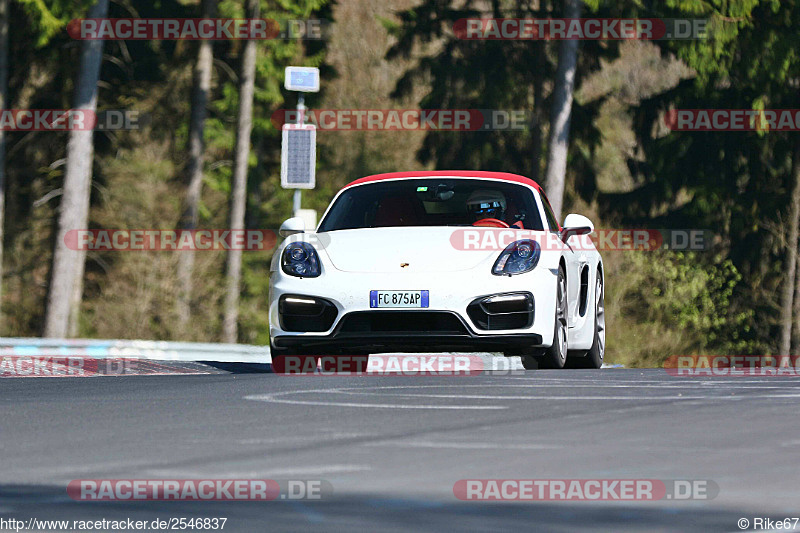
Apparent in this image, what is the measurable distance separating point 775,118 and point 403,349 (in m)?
26.6

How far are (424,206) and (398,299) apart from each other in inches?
53.8

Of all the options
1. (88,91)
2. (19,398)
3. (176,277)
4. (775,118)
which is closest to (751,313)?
(775,118)

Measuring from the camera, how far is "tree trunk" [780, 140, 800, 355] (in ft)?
120

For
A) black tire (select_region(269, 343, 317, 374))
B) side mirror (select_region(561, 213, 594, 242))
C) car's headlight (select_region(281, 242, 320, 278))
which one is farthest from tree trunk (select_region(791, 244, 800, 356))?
car's headlight (select_region(281, 242, 320, 278))

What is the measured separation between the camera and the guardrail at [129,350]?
1340 cm

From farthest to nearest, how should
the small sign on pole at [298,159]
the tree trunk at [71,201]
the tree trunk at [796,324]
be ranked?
1. the tree trunk at [796,324]
2. the tree trunk at [71,201]
3. the small sign on pole at [298,159]

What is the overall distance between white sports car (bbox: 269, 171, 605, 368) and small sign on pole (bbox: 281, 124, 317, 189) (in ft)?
19.3

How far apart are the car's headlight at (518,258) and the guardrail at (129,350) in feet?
12.4
